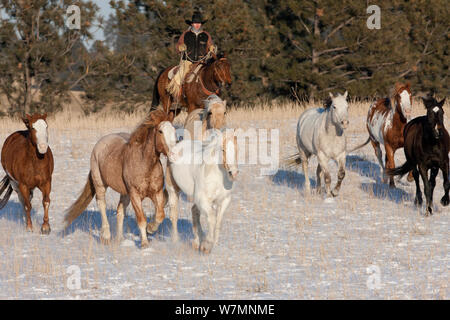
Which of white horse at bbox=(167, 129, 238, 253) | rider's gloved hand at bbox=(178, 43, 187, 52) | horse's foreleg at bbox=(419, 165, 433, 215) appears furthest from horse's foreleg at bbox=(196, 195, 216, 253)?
rider's gloved hand at bbox=(178, 43, 187, 52)

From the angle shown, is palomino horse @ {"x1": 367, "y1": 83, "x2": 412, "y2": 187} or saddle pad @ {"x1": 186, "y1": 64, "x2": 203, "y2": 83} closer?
palomino horse @ {"x1": 367, "y1": 83, "x2": 412, "y2": 187}

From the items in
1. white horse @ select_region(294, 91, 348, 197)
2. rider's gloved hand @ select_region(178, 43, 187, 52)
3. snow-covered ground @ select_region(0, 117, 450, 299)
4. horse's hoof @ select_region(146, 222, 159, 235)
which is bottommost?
snow-covered ground @ select_region(0, 117, 450, 299)

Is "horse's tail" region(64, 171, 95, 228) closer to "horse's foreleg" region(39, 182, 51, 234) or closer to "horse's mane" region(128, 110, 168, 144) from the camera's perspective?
"horse's foreleg" region(39, 182, 51, 234)

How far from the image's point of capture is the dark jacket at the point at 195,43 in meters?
15.2

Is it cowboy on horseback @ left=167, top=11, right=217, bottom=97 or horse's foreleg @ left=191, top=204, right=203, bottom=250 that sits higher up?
cowboy on horseback @ left=167, top=11, right=217, bottom=97

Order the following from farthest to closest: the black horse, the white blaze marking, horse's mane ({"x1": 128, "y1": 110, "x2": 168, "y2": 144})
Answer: the white blaze marking < the black horse < horse's mane ({"x1": 128, "y1": 110, "x2": 168, "y2": 144})

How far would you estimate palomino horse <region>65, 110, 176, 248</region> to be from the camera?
7.86 meters

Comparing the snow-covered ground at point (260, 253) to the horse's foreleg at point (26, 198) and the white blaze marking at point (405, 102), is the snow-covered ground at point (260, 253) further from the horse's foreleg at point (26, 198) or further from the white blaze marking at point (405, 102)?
the white blaze marking at point (405, 102)

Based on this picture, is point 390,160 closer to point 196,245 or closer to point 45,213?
point 196,245

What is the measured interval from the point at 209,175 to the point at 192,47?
26.9 ft

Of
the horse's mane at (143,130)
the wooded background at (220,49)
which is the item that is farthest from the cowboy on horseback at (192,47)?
the wooded background at (220,49)

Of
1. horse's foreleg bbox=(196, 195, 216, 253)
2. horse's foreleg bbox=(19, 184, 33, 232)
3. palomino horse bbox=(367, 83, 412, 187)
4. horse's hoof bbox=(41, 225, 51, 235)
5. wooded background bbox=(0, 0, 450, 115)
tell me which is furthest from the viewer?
wooded background bbox=(0, 0, 450, 115)

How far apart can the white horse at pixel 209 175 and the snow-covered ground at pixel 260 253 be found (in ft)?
1.46
